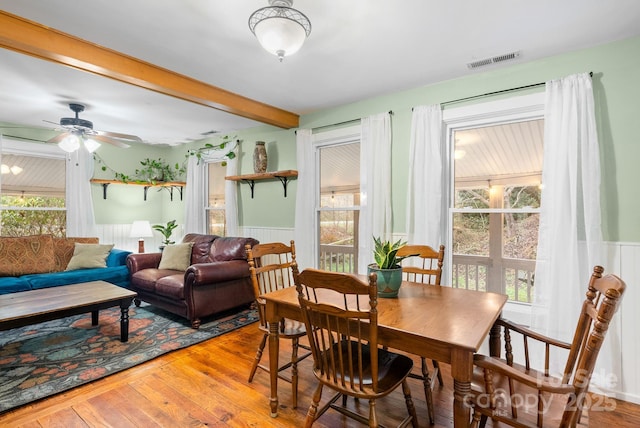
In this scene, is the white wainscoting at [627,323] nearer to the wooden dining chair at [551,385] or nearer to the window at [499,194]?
the window at [499,194]

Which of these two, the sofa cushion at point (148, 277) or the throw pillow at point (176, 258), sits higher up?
the throw pillow at point (176, 258)

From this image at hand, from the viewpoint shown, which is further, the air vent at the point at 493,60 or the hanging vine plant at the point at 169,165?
the hanging vine plant at the point at 169,165

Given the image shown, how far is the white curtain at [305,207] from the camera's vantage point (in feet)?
13.6

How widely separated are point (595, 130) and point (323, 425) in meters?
2.81

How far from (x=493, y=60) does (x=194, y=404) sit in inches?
137

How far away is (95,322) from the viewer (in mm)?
3582

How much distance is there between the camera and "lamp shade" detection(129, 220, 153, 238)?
547 cm

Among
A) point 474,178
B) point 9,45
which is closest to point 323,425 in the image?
point 474,178

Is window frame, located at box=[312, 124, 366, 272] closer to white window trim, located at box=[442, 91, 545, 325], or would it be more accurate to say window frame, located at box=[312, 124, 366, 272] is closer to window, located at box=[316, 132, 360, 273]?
window, located at box=[316, 132, 360, 273]

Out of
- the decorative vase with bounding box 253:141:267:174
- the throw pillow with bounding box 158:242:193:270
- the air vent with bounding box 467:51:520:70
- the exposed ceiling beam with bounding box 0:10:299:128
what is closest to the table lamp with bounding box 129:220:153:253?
the throw pillow with bounding box 158:242:193:270

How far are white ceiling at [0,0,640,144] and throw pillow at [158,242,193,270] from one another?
75.7 inches

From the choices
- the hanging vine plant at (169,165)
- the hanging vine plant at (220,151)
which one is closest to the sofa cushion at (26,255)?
the hanging vine plant at (169,165)

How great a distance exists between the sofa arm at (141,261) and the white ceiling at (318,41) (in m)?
2.00

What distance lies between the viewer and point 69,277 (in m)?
3.99
